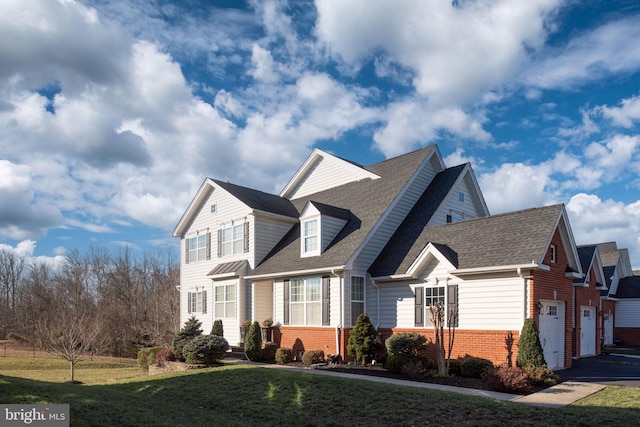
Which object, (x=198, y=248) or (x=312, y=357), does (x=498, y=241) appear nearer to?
(x=312, y=357)

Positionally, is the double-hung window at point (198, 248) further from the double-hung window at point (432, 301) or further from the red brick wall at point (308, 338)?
the double-hung window at point (432, 301)

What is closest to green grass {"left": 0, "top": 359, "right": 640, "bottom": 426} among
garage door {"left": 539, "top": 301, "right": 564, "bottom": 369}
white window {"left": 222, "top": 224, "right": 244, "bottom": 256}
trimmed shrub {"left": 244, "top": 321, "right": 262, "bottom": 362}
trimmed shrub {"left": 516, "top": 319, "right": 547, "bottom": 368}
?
trimmed shrub {"left": 516, "top": 319, "right": 547, "bottom": 368}

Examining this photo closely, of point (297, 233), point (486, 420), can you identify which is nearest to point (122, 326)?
point (297, 233)

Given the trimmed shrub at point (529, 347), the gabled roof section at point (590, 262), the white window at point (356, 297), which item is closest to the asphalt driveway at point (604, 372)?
the trimmed shrub at point (529, 347)

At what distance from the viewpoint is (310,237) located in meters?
22.3

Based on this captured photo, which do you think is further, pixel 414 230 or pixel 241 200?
pixel 241 200

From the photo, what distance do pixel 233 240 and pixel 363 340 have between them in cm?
1024

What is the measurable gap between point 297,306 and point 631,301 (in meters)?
24.1

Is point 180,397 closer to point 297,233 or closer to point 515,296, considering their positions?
point 515,296

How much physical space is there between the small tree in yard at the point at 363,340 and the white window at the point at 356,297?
1069 millimetres

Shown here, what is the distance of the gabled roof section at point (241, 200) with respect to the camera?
25531 millimetres

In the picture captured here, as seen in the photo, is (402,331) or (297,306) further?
(297,306)

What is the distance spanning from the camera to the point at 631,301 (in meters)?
32.6

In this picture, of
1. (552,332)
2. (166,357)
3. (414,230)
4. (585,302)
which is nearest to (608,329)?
(585,302)
